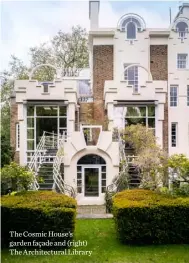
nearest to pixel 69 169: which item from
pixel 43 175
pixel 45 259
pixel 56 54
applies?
pixel 43 175

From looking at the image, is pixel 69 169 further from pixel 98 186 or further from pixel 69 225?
pixel 69 225

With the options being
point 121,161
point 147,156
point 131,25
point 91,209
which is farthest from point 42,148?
point 131,25

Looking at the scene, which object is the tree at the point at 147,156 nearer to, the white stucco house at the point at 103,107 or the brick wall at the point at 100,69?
the white stucco house at the point at 103,107

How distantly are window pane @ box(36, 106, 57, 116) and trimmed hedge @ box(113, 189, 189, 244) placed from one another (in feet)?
40.9

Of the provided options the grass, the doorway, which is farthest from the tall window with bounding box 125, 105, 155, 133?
the grass

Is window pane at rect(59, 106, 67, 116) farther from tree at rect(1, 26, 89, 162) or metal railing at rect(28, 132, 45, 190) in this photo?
tree at rect(1, 26, 89, 162)

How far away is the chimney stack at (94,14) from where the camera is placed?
27312 millimetres

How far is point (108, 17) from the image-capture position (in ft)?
93.2

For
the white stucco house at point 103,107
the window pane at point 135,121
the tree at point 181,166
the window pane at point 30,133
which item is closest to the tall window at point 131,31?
the white stucco house at point 103,107

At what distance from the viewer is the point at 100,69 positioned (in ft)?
86.8

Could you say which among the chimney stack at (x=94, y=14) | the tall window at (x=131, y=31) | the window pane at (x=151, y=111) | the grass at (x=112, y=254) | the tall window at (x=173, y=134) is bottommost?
the grass at (x=112, y=254)

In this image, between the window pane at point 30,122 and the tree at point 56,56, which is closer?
the window pane at point 30,122

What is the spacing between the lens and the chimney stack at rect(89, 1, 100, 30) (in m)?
27.3

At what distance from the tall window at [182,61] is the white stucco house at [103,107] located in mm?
72
